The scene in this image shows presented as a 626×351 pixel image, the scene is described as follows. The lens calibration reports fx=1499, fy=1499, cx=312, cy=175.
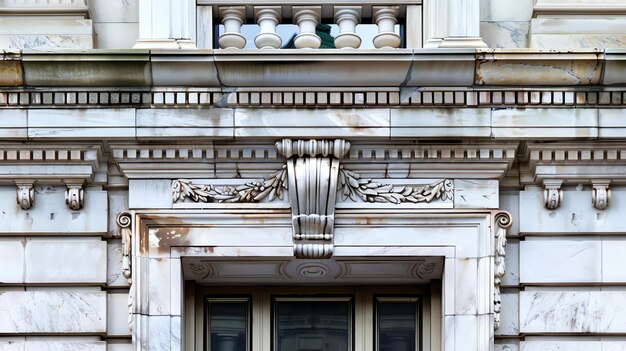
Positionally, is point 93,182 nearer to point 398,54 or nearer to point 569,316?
point 398,54

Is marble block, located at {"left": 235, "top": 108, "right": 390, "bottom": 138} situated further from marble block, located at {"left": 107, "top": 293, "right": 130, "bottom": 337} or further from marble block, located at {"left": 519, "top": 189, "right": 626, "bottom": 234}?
marble block, located at {"left": 107, "top": 293, "right": 130, "bottom": 337}

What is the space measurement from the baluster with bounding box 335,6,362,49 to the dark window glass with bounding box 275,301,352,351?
2.65m

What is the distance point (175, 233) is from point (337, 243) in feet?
5.21

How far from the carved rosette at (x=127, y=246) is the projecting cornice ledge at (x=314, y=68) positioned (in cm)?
132

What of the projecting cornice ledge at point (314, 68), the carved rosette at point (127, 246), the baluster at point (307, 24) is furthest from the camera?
the baluster at point (307, 24)

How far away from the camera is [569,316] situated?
14.6 metres

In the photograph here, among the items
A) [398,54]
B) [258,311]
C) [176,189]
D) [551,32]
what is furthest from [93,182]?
[551,32]

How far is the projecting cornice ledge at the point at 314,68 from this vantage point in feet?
47.7

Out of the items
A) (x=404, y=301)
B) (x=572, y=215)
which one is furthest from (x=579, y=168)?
(x=404, y=301)

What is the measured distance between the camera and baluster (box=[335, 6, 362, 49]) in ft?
49.5

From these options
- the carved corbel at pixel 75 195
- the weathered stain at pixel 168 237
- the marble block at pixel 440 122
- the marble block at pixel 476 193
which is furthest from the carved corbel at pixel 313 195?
the carved corbel at pixel 75 195

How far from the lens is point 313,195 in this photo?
14.6 m

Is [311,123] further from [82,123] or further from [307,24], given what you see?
[82,123]

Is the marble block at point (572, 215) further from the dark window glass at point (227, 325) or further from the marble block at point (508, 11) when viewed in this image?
the dark window glass at point (227, 325)
